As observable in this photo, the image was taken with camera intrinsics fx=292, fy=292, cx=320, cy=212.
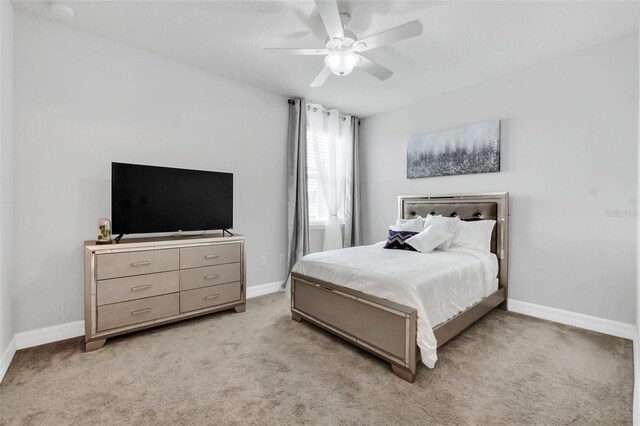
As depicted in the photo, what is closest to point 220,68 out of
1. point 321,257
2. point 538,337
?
point 321,257

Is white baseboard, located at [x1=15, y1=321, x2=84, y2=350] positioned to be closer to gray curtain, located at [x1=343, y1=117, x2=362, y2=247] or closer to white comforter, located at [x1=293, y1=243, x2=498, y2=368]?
white comforter, located at [x1=293, y1=243, x2=498, y2=368]

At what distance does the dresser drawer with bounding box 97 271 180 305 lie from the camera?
230 cm

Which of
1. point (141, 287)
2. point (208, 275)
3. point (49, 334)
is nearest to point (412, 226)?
point (208, 275)

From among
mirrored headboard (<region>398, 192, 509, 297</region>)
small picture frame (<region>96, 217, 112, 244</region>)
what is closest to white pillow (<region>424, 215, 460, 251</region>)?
mirrored headboard (<region>398, 192, 509, 297</region>)

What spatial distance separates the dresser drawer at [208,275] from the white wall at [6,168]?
3.73 feet

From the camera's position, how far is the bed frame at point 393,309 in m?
1.88

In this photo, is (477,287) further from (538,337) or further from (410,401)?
(410,401)

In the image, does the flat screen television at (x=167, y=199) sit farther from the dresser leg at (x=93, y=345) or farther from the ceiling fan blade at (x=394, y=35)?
the ceiling fan blade at (x=394, y=35)

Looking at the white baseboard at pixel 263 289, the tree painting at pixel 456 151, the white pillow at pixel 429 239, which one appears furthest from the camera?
the white baseboard at pixel 263 289

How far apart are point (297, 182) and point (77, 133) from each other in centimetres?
232

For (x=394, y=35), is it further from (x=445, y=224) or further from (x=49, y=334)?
(x=49, y=334)

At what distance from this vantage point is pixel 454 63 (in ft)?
9.81

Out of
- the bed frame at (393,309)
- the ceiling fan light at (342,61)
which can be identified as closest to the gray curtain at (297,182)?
the bed frame at (393,309)

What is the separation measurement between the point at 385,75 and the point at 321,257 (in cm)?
172
